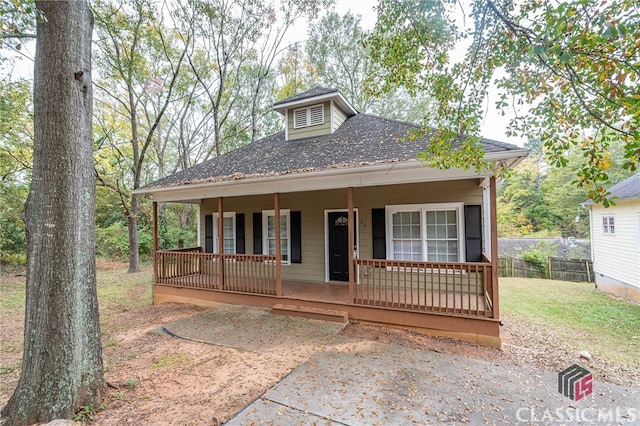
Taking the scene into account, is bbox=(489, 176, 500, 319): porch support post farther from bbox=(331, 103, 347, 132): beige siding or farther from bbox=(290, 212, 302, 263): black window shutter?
bbox=(331, 103, 347, 132): beige siding

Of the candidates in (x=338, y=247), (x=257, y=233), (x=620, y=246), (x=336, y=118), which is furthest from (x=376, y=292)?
(x=620, y=246)

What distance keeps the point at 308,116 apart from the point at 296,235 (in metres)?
3.89

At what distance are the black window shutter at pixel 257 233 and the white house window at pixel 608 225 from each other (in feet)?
41.5

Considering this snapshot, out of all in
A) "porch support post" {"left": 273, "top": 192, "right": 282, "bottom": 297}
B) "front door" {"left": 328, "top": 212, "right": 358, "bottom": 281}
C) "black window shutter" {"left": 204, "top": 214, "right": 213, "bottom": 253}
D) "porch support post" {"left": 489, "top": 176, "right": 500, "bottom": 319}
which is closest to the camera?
"porch support post" {"left": 489, "top": 176, "right": 500, "bottom": 319}

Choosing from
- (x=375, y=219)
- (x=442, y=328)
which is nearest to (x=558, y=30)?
(x=442, y=328)

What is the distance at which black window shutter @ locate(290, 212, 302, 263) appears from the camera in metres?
8.02

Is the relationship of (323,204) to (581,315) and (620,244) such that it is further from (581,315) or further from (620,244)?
(620,244)

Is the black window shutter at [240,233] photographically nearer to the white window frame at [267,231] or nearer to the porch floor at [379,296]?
the white window frame at [267,231]

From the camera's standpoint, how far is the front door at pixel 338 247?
7598 mm

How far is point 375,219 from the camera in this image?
7008 millimetres

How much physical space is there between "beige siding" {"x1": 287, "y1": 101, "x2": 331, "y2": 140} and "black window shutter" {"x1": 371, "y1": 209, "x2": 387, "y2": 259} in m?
3.27

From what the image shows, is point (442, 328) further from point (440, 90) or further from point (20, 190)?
point (20, 190)

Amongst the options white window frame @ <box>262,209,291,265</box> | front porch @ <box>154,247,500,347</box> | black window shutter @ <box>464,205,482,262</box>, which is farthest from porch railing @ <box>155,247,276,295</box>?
black window shutter @ <box>464,205,482,262</box>

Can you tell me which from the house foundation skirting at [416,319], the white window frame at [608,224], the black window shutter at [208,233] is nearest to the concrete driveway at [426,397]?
the house foundation skirting at [416,319]
